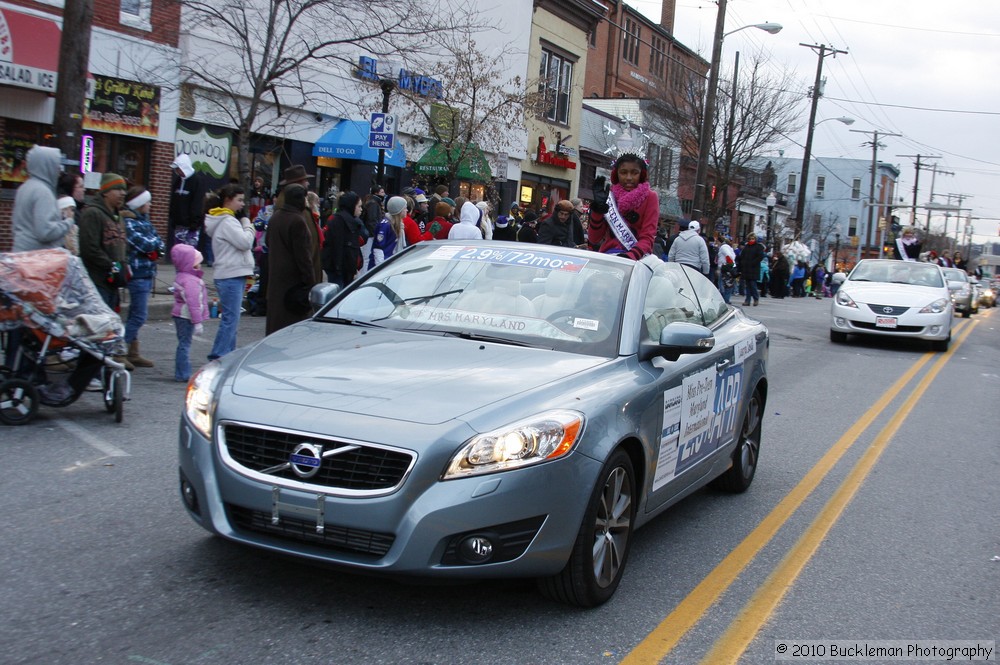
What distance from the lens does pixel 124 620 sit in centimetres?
375

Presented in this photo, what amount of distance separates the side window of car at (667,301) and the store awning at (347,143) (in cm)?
1752

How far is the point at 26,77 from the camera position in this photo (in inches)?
615

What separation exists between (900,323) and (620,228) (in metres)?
10.0

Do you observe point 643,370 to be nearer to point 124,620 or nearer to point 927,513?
point 124,620

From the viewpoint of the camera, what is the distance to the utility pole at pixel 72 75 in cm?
1121

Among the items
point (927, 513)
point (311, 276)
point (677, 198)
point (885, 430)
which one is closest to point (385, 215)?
point (311, 276)

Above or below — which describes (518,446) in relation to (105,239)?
below

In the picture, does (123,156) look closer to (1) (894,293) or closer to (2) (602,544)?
(1) (894,293)

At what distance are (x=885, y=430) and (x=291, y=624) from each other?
715cm

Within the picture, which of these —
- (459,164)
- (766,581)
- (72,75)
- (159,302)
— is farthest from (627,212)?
(459,164)

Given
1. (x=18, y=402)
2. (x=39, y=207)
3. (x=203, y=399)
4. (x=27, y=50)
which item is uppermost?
(x=27, y=50)

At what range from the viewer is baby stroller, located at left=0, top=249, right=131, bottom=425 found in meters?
6.77

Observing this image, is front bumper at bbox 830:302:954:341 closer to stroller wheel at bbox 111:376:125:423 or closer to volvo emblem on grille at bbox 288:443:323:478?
stroller wheel at bbox 111:376:125:423

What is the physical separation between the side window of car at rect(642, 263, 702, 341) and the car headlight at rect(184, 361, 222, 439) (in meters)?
2.08
